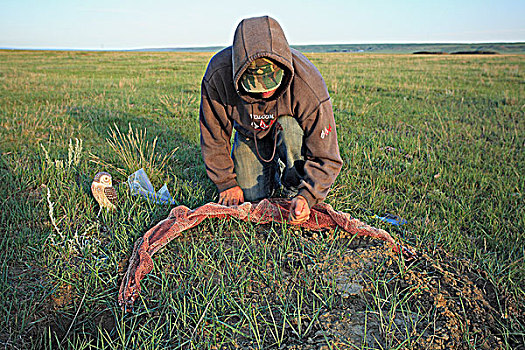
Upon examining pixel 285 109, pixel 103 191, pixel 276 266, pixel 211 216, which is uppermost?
pixel 285 109

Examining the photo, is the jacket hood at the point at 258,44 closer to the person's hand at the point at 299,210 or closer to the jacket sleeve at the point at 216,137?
the jacket sleeve at the point at 216,137

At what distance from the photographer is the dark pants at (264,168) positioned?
245cm

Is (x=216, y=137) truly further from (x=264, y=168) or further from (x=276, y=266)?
(x=276, y=266)

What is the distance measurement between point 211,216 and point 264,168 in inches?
25.4

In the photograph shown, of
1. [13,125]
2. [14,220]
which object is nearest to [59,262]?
[14,220]

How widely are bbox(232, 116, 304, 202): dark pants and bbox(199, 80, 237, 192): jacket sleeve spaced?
0.12 meters

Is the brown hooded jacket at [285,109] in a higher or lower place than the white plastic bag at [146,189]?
higher

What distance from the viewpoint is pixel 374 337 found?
59.2 inches

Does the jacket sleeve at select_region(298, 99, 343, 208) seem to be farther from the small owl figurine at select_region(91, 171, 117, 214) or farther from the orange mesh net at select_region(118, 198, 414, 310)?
the small owl figurine at select_region(91, 171, 117, 214)

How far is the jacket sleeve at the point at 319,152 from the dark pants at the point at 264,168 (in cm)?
22

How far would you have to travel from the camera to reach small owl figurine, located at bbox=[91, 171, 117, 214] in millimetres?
2397

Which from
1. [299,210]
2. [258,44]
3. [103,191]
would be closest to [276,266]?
[299,210]

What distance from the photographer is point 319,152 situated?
2.21 metres

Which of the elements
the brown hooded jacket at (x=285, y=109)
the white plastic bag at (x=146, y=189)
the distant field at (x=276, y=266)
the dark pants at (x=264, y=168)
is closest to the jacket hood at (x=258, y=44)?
the brown hooded jacket at (x=285, y=109)
